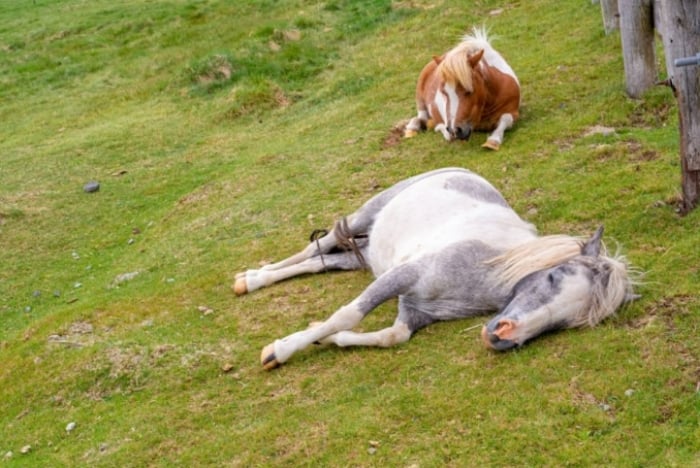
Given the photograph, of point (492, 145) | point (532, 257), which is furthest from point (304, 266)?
point (492, 145)

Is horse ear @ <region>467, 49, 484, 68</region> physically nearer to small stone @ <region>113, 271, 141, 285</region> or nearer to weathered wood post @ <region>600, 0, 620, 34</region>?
weathered wood post @ <region>600, 0, 620, 34</region>

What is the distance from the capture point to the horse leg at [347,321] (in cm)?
580

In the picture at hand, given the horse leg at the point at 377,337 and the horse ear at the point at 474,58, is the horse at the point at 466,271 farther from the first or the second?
the horse ear at the point at 474,58

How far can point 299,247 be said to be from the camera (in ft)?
26.7

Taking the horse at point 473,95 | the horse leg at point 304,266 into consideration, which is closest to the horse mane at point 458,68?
the horse at point 473,95

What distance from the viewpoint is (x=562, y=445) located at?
4273 millimetres

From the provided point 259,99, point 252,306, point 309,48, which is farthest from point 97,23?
point 252,306

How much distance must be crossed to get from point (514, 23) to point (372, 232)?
9039mm

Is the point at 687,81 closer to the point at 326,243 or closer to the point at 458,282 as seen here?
the point at 458,282

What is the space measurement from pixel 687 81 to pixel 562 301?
2084 mm

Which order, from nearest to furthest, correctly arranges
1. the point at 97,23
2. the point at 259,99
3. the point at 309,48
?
the point at 259,99
the point at 309,48
the point at 97,23

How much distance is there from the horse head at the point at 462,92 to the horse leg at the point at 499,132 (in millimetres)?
260

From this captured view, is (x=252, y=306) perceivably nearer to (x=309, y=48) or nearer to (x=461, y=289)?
(x=461, y=289)

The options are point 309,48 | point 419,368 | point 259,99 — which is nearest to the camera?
point 419,368
